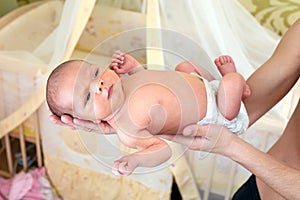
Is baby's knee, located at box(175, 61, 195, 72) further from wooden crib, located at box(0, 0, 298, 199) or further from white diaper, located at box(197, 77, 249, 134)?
wooden crib, located at box(0, 0, 298, 199)

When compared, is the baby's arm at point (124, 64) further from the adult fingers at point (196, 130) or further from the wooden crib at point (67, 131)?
the wooden crib at point (67, 131)

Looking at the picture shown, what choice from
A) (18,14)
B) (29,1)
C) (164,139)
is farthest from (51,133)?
(164,139)

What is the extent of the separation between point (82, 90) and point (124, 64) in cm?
10

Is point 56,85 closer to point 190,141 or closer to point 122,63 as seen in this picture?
point 122,63

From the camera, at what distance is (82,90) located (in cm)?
90

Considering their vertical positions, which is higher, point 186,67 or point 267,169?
point 186,67

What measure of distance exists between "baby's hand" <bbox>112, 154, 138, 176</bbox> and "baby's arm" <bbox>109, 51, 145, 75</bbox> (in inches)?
6.8

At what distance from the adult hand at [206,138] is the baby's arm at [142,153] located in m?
0.02

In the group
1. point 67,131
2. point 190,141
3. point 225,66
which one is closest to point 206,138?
point 190,141

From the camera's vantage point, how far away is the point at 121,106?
88 centimetres

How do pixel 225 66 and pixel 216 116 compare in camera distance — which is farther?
pixel 225 66

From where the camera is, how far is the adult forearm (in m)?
0.90

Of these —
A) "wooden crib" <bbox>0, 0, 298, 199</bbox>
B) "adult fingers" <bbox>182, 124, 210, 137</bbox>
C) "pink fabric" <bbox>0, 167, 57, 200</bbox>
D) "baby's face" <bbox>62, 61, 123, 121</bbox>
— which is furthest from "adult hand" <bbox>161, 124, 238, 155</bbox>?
"pink fabric" <bbox>0, 167, 57, 200</bbox>

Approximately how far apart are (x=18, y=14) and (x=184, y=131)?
1.66 meters
